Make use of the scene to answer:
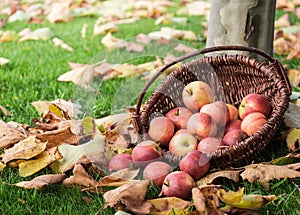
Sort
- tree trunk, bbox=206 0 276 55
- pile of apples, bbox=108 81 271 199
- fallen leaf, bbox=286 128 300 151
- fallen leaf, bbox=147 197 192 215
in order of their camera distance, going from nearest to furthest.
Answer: fallen leaf, bbox=147 197 192 215
pile of apples, bbox=108 81 271 199
fallen leaf, bbox=286 128 300 151
tree trunk, bbox=206 0 276 55

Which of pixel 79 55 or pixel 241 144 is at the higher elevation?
pixel 241 144

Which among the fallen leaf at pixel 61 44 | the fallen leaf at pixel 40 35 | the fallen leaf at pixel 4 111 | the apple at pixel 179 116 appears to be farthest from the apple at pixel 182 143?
the fallen leaf at pixel 40 35

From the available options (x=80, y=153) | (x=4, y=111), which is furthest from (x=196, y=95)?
(x=4, y=111)

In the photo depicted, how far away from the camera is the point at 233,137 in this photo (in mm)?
1964

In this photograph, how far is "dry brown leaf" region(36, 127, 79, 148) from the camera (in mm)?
2163

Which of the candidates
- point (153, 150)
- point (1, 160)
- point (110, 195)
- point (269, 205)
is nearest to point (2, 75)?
point (1, 160)

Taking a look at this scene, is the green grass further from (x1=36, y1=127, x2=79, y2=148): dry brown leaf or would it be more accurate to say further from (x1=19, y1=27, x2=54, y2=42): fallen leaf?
(x1=36, y1=127, x2=79, y2=148): dry brown leaf

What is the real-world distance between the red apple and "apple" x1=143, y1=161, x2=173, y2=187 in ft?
0.18

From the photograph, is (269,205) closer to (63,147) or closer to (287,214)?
(287,214)

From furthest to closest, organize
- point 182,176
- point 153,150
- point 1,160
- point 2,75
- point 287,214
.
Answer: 1. point 2,75
2. point 1,160
3. point 153,150
4. point 182,176
5. point 287,214

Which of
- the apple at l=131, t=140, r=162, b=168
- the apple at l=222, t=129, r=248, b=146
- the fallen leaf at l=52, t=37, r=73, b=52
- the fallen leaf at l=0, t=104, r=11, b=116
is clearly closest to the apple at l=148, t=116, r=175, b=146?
the apple at l=131, t=140, r=162, b=168

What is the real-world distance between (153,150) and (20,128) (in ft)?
2.28

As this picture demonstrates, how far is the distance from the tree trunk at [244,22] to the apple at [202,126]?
19.7 inches

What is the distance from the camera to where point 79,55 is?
12.1ft
